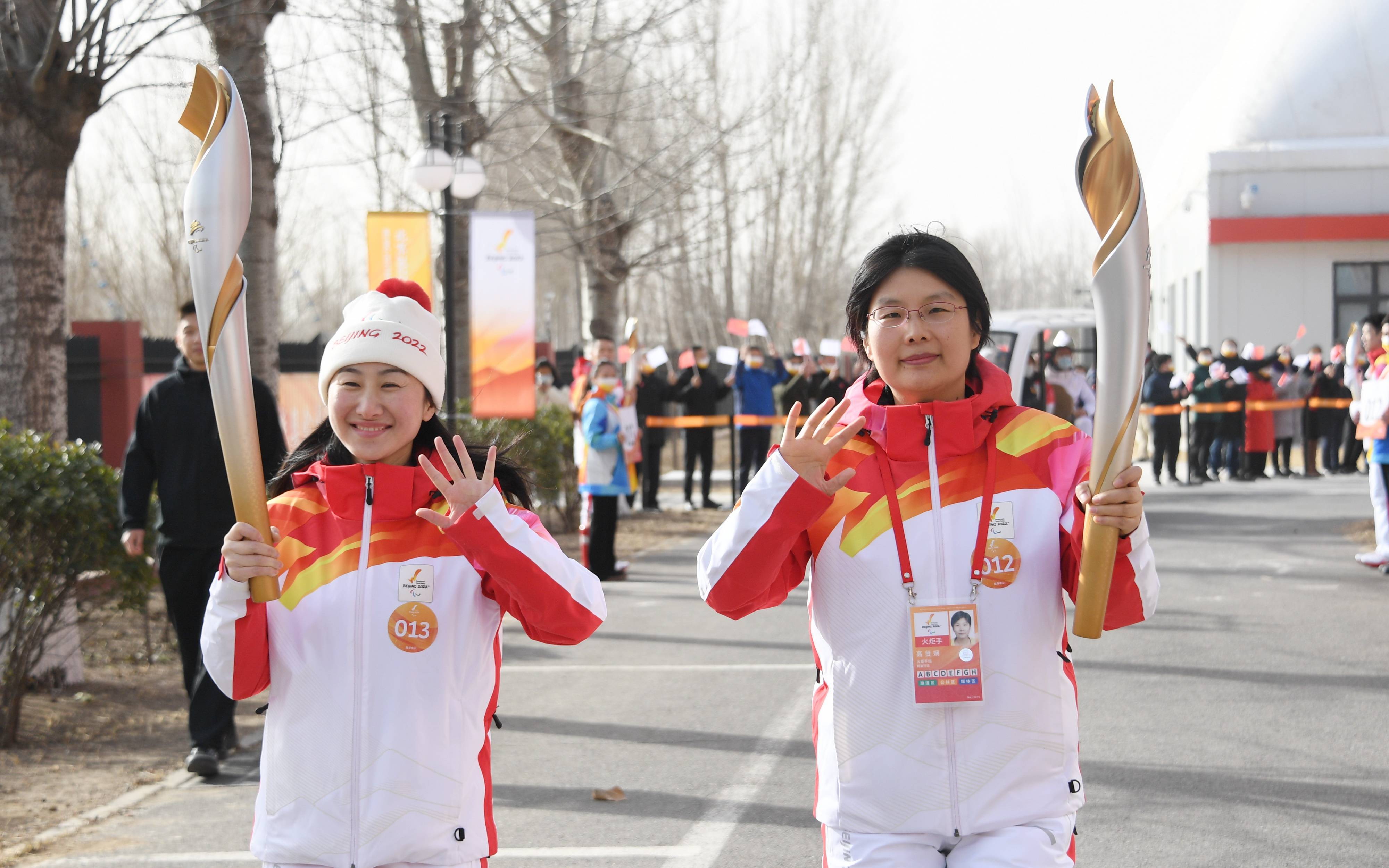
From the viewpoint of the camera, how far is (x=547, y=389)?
Answer: 18.6 meters

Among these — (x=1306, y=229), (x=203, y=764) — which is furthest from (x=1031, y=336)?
(x=203, y=764)

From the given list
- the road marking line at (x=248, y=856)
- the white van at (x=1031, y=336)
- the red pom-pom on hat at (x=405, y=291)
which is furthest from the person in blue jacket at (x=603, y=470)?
the red pom-pom on hat at (x=405, y=291)

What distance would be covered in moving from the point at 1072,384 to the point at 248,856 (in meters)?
15.2

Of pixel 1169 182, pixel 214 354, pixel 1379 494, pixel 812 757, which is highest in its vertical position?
pixel 1169 182

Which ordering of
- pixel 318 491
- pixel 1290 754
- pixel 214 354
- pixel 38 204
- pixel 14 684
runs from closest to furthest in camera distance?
pixel 214 354
pixel 318 491
pixel 1290 754
pixel 14 684
pixel 38 204

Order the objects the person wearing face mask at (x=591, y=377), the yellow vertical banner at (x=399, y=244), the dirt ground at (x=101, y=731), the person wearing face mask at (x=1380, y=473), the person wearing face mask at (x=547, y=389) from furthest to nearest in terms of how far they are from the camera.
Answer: the person wearing face mask at (x=547, y=389)
the person wearing face mask at (x=591, y=377)
the yellow vertical banner at (x=399, y=244)
the person wearing face mask at (x=1380, y=473)
the dirt ground at (x=101, y=731)

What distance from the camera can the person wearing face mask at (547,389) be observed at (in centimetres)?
1820

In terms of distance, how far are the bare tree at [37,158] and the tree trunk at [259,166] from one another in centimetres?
135

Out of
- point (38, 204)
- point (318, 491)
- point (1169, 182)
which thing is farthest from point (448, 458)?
point (1169, 182)

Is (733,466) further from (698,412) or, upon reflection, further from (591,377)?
(591,377)

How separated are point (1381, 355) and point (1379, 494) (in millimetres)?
1137

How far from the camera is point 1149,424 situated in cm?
2420

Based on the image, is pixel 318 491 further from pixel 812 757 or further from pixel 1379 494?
pixel 1379 494

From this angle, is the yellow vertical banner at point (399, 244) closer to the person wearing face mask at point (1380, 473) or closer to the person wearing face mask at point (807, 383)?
the person wearing face mask at point (807, 383)
